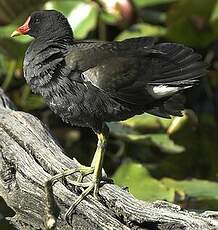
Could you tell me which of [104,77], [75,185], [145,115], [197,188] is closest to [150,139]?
[145,115]

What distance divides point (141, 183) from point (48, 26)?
0.89 metres

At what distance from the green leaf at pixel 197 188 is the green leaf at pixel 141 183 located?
1.1 inches

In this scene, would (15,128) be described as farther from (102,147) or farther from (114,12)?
(114,12)

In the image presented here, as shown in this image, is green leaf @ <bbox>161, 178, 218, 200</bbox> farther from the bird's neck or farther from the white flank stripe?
the bird's neck

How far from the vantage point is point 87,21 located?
3570mm

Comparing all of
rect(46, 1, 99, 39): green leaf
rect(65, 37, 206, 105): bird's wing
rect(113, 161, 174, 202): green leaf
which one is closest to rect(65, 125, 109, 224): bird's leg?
rect(65, 37, 206, 105): bird's wing

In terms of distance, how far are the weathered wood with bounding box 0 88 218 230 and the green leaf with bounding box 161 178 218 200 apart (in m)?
0.56

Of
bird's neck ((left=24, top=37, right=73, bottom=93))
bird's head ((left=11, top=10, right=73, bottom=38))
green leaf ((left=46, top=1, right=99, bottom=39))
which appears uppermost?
bird's head ((left=11, top=10, right=73, bottom=38))

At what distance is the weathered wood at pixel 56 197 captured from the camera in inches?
82.9

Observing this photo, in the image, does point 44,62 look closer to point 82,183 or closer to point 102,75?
point 102,75

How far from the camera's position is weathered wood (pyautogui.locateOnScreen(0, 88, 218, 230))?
2105mm

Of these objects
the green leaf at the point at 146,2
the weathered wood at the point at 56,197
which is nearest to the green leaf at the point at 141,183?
the weathered wood at the point at 56,197

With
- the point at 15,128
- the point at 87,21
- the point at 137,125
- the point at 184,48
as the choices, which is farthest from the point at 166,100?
the point at 87,21

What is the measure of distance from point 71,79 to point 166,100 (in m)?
0.30
